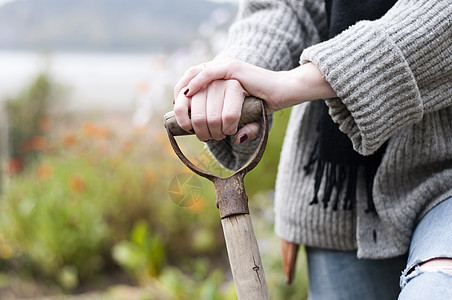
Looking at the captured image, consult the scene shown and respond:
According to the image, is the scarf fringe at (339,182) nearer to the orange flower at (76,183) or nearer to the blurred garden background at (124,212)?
the blurred garden background at (124,212)

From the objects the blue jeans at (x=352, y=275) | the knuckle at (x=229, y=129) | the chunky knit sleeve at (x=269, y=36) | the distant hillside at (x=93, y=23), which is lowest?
the blue jeans at (x=352, y=275)

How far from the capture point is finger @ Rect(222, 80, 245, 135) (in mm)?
887

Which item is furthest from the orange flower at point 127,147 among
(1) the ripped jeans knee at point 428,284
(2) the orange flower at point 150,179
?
(1) the ripped jeans knee at point 428,284

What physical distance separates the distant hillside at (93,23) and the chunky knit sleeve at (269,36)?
5.75 m

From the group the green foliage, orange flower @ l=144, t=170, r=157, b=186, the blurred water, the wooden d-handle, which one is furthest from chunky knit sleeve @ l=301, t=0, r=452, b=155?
the blurred water

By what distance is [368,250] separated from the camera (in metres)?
1.17

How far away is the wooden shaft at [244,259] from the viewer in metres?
0.87

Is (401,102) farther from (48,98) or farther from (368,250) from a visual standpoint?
(48,98)

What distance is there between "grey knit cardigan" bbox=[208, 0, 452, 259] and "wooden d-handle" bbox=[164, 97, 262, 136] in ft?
0.38

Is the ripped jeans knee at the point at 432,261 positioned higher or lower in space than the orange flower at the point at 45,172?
lower

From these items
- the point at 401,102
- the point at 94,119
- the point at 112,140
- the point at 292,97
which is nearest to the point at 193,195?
the point at 292,97

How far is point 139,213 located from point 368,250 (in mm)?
2983

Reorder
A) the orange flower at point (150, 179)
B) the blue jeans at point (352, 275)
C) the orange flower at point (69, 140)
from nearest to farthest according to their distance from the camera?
the blue jeans at point (352, 275)
the orange flower at point (150, 179)
the orange flower at point (69, 140)

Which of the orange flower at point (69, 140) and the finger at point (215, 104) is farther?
the orange flower at point (69, 140)
